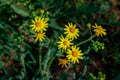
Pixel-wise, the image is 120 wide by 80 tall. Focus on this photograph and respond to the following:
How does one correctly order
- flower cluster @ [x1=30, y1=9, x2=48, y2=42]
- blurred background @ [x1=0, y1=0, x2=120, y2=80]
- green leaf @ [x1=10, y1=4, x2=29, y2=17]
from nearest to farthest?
flower cluster @ [x1=30, y1=9, x2=48, y2=42] → blurred background @ [x1=0, y1=0, x2=120, y2=80] → green leaf @ [x1=10, y1=4, x2=29, y2=17]

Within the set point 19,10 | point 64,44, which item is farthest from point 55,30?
point 64,44

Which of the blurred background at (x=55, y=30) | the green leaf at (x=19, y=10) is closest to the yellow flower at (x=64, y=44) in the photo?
the blurred background at (x=55, y=30)

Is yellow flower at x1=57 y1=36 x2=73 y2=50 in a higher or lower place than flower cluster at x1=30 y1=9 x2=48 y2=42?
lower

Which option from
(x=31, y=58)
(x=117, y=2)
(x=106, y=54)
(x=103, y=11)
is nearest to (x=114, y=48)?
(x=106, y=54)

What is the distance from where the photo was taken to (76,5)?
326cm

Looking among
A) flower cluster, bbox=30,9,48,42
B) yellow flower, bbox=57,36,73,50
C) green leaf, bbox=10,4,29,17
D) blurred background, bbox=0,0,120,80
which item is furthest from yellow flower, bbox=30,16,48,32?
green leaf, bbox=10,4,29,17

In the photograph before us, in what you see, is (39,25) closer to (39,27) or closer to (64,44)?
(39,27)

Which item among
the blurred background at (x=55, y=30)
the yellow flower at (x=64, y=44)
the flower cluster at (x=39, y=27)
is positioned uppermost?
the blurred background at (x=55, y=30)

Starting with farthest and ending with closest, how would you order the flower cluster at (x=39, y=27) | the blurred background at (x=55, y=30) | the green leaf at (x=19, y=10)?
the green leaf at (x=19, y=10), the blurred background at (x=55, y=30), the flower cluster at (x=39, y=27)

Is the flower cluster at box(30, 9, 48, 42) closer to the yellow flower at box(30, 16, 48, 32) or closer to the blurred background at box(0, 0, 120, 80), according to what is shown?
the yellow flower at box(30, 16, 48, 32)

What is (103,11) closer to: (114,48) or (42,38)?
(114,48)

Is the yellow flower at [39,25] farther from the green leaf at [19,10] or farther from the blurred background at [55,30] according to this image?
the green leaf at [19,10]

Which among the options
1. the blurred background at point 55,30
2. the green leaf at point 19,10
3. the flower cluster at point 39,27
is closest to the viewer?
the flower cluster at point 39,27

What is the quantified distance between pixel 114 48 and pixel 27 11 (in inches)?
37.4
